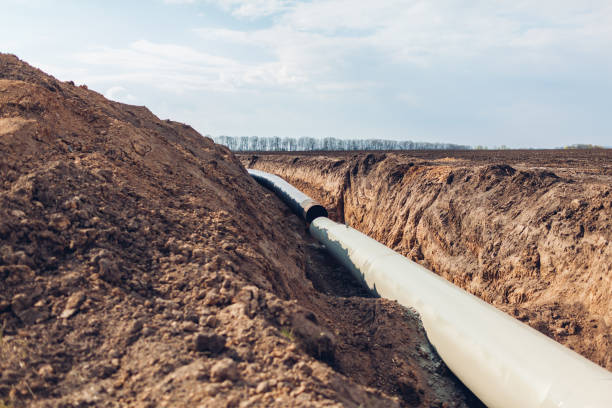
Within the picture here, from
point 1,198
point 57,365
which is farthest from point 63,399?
point 1,198

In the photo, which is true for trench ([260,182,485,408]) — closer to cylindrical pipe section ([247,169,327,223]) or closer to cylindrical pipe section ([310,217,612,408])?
cylindrical pipe section ([310,217,612,408])

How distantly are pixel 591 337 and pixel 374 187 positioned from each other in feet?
36.6

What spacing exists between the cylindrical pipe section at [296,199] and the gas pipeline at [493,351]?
7608 mm

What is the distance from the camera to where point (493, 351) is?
520 cm

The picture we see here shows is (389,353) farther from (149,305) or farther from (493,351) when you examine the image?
(149,305)

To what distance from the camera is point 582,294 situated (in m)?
6.95

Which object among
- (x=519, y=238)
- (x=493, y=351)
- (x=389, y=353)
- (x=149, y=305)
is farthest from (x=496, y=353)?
(x=149, y=305)

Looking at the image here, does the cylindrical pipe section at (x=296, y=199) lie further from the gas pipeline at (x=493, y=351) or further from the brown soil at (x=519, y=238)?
the gas pipeline at (x=493, y=351)

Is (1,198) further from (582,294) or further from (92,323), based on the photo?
(582,294)

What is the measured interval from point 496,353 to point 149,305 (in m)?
4.87

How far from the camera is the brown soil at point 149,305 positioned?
3562 millimetres

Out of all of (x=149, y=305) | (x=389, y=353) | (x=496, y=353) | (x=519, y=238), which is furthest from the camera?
(x=519, y=238)

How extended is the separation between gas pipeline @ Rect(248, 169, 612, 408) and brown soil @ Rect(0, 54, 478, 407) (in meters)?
0.55

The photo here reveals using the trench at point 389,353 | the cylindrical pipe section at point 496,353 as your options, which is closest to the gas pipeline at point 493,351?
the cylindrical pipe section at point 496,353
